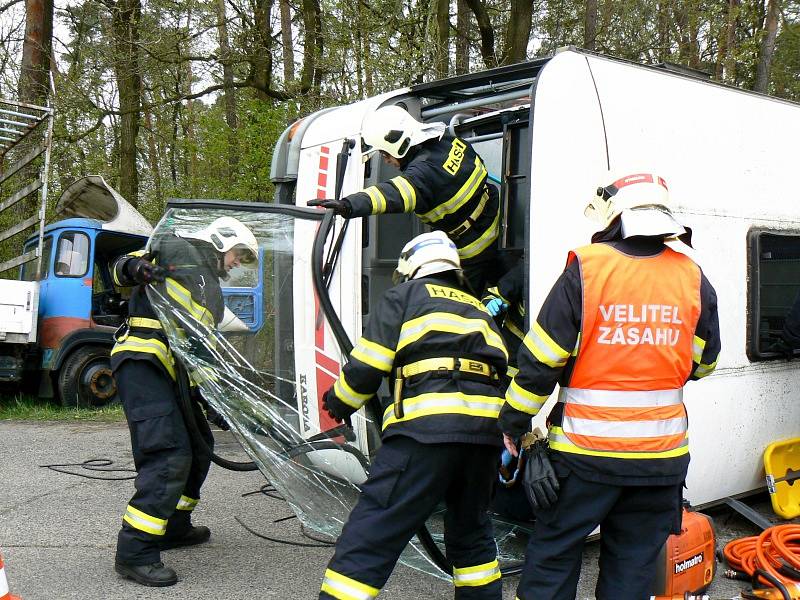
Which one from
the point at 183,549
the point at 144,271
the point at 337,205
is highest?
the point at 337,205

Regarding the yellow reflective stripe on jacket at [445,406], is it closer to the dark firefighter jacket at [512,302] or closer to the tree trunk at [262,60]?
the dark firefighter jacket at [512,302]

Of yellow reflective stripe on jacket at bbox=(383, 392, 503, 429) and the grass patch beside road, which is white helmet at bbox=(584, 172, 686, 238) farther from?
the grass patch beside road

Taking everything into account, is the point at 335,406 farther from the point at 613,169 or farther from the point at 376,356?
the point at 613,169

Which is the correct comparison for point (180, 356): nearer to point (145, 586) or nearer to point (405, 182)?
point (145, 586)

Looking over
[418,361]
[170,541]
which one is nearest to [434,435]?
[418,361]

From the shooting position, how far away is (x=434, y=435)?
2.89 meters

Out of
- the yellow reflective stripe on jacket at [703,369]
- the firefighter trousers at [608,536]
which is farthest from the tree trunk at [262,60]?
the firefighter trousers at [608,536]

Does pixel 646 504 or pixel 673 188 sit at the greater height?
pixel 673 188

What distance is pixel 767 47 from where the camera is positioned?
13.2 meters

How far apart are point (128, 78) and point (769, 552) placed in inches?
450

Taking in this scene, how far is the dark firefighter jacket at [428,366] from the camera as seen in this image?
2947mm

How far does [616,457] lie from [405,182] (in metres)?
1.77

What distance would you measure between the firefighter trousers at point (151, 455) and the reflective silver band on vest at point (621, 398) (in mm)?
2062

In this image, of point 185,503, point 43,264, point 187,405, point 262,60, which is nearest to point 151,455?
point 187,405
